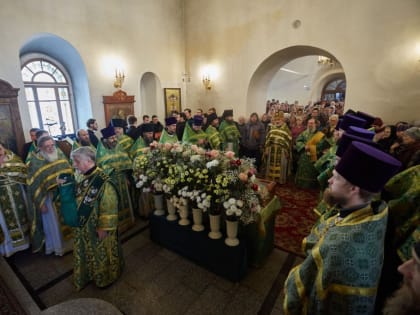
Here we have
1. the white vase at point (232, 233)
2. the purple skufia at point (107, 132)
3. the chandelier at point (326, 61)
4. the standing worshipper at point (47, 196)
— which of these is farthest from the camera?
the chandelier at point (326, 61)

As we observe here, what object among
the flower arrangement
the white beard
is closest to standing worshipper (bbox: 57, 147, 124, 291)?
the flower arrangement

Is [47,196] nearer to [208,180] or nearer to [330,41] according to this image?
[208,180]

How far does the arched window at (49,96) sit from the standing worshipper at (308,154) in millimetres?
7262

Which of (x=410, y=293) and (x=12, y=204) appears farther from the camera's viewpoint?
(x=12, y=204)

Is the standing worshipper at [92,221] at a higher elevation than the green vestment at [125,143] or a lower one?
lower

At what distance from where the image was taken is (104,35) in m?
7.48

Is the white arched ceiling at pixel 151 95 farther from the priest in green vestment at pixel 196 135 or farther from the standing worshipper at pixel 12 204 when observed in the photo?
the standing worshipper at pixel 12 204

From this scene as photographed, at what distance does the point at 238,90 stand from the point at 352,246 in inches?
337

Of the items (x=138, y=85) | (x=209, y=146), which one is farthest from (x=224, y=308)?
(x=138, y=85)

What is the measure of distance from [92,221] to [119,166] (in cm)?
157

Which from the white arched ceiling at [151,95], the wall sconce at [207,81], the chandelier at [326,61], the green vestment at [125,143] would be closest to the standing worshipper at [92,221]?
the green vestment at [125,143]

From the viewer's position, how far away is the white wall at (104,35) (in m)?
5.59

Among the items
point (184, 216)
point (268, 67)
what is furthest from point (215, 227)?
point (268, 67)

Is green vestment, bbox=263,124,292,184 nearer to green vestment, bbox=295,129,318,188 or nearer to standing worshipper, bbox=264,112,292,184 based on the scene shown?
standing worshipper, bbox=264,112,292,184
